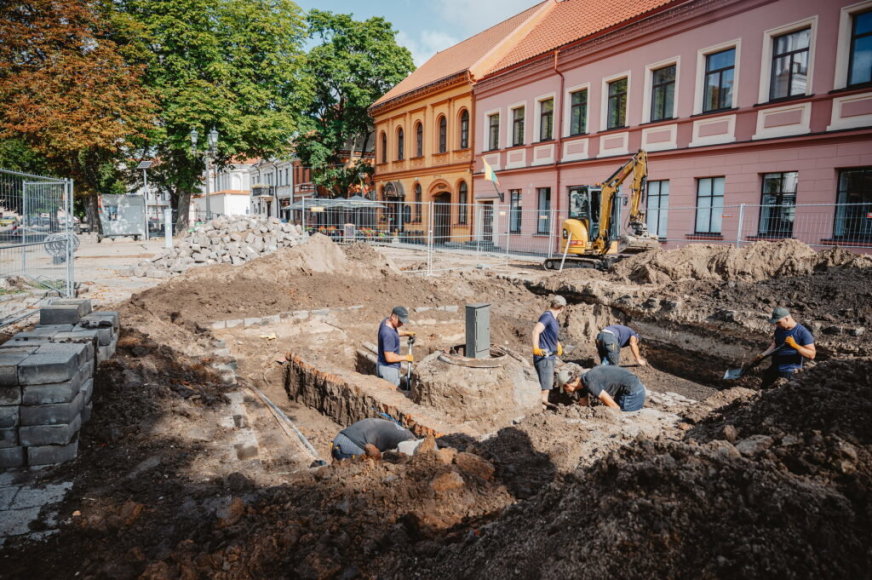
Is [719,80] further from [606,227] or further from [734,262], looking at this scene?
[734,262]

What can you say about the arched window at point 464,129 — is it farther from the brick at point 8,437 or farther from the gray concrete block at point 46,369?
the brick at point 8,437

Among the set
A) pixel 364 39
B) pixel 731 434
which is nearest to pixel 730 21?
pixel 731 434

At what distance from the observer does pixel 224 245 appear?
50.6ft

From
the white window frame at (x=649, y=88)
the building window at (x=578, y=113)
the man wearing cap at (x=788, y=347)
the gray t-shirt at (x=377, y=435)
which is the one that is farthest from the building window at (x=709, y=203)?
the gray t-shirt at (x=377, y=435)

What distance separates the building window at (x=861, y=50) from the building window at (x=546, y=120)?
33.7 feet

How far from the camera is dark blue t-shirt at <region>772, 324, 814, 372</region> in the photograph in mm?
6672

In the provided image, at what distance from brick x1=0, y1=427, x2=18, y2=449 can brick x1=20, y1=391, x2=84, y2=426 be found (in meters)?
0.08

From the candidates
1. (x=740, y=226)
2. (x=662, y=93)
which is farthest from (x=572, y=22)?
(x=740, y=226)

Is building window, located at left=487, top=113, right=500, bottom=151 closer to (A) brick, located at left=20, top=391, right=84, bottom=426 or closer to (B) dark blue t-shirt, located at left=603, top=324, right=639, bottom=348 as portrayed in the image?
(B) dark blue t-shirt, located at left=603, top=324, right=639, bottom=348

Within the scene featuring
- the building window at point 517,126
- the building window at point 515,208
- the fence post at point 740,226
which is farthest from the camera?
the building window at point 517,126

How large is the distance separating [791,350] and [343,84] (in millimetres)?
31675

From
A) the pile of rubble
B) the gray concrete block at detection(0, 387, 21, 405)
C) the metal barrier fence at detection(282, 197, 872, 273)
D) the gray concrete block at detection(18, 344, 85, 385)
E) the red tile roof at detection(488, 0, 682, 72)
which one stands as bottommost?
the gray concrete block at detection(0, 387, 21, 405)

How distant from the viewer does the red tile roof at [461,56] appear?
2628 cm

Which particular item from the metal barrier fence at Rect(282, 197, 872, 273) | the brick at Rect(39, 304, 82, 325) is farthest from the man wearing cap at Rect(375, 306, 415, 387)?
the metal barrier fence at Rect(282, 197, 872, 273)
